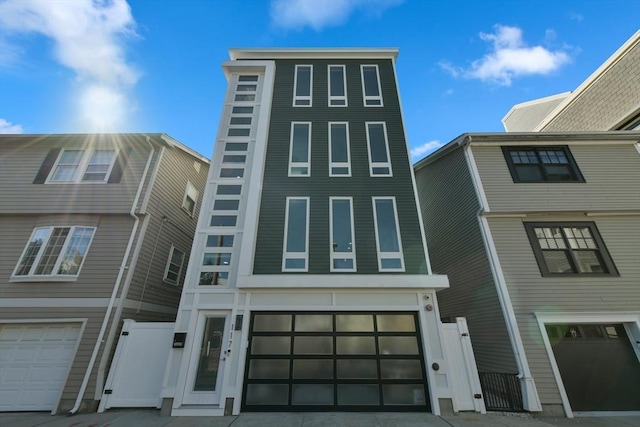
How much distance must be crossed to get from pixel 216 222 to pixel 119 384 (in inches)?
191

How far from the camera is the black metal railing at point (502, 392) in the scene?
6789 mm

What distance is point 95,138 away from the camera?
10.1 meters

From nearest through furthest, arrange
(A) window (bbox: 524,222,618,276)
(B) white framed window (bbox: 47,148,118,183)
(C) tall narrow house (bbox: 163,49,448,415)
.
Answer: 1. (C) tall narrow house (bbox: 163,49,448,415)
2. (A) window (bbox: 524,222,618,276)
3. (B) white framed window (bbox: 47,148,118,183)

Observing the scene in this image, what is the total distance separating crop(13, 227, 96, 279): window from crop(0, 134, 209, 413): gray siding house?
0.10ft

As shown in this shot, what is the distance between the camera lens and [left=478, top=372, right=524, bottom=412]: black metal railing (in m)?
6.79

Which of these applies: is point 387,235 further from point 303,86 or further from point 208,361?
point 303,86

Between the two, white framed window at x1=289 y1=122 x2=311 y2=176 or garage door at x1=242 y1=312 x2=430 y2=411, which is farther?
white framed window at x1=289 y1=122 x2=311 y2=176

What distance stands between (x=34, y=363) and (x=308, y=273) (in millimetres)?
8008

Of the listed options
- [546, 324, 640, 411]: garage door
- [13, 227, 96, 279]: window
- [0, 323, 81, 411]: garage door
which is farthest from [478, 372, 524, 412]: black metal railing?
[13, 227, 96, 279]: window

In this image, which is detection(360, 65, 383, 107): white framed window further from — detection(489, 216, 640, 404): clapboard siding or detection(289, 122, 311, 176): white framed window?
detection(489, 216, 640, 404): clapboard siding

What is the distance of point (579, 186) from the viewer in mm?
9125

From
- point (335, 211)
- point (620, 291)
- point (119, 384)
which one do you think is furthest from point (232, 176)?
point (620, 291)

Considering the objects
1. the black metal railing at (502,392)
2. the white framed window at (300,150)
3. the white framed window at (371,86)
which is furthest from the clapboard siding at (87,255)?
the black metal railing at (502,392)

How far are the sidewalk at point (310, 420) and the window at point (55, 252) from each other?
366 cm
